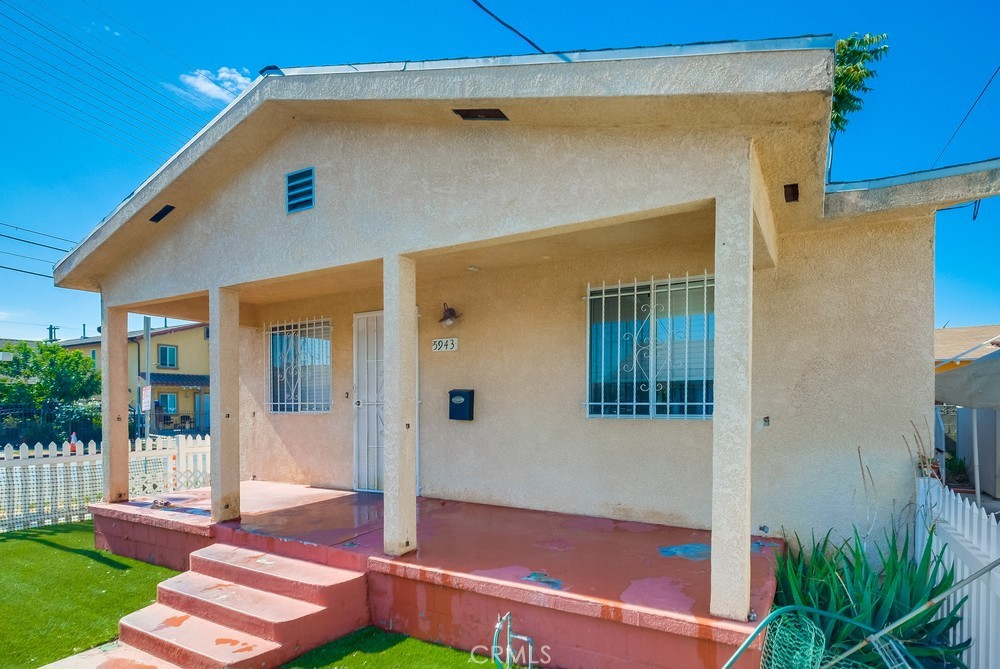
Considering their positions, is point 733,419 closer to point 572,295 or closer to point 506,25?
point 572,295

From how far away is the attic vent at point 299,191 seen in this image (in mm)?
5883

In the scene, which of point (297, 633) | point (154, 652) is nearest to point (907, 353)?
point (297, 633)

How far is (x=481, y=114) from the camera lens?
15.3ft

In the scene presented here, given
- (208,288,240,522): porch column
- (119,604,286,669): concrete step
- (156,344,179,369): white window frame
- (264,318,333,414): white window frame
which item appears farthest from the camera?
(156,344,179,369): white window frame

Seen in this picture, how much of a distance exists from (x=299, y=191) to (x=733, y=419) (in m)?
4.85

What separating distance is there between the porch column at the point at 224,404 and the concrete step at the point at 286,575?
2.41 feet

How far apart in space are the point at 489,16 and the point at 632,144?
3379 mm

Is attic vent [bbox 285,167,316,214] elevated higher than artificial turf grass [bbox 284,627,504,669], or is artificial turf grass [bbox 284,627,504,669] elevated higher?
attic vent [bbox 285,167,316,214]

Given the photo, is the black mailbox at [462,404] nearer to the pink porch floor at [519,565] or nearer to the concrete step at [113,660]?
the pink porch floor at [519,565]

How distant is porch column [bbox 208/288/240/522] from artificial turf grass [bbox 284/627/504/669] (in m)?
2.73

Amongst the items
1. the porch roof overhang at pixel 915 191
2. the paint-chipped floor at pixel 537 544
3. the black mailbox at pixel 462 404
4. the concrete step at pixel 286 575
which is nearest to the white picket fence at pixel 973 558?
the paint-chipped floor at pixel 537 544

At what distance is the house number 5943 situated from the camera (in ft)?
24.9

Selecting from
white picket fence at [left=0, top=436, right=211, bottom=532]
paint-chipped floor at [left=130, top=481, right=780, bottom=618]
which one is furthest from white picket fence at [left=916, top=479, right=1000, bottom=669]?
white picket fence at [left=0, top=436, right=211, bottom=532]

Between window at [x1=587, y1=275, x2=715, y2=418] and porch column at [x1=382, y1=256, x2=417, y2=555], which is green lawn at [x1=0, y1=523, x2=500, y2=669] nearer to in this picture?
porch column at [x1=382, y1=256, x2=417, y2=555]
